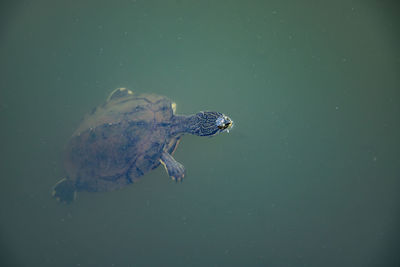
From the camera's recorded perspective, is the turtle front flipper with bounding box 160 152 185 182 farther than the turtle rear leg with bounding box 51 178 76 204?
No

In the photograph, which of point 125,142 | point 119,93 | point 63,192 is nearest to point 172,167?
point 125,142

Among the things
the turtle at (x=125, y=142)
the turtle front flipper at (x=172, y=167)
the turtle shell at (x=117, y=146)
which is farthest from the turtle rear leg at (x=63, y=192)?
the turtle front flipper at (x=172, y=167)

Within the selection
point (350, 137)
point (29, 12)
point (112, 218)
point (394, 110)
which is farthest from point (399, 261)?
point (29, 12)

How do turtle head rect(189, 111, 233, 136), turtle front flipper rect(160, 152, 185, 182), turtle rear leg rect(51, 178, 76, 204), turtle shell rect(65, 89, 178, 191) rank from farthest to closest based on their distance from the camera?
turtle rear leg rect(51, 178, 76, 204) < turtle front flipper rect(160, 152, 185, 182) < turtle head rect(189, 111, 233, 136) < turtle shell rect(65, 89, 178, 191)

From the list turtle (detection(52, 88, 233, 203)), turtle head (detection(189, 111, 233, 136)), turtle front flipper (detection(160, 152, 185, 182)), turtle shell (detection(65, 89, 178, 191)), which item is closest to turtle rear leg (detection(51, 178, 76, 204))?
turtle (detection(52, 88, 233, 203))

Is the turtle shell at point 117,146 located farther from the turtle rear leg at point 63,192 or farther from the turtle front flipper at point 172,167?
the turtle rear leg at point 63,192

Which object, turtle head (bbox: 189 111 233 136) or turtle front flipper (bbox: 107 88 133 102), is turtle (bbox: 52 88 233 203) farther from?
turtle front flipper (bbox: 107 88 133 102)

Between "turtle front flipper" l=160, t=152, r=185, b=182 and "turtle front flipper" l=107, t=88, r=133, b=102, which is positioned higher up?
"turtle front flipper" l=107, t=88, r=133, b=102

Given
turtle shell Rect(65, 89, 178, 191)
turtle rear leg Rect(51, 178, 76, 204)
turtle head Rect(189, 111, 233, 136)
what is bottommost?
turtle rear leg Rect(51, 178, 76, 204)
